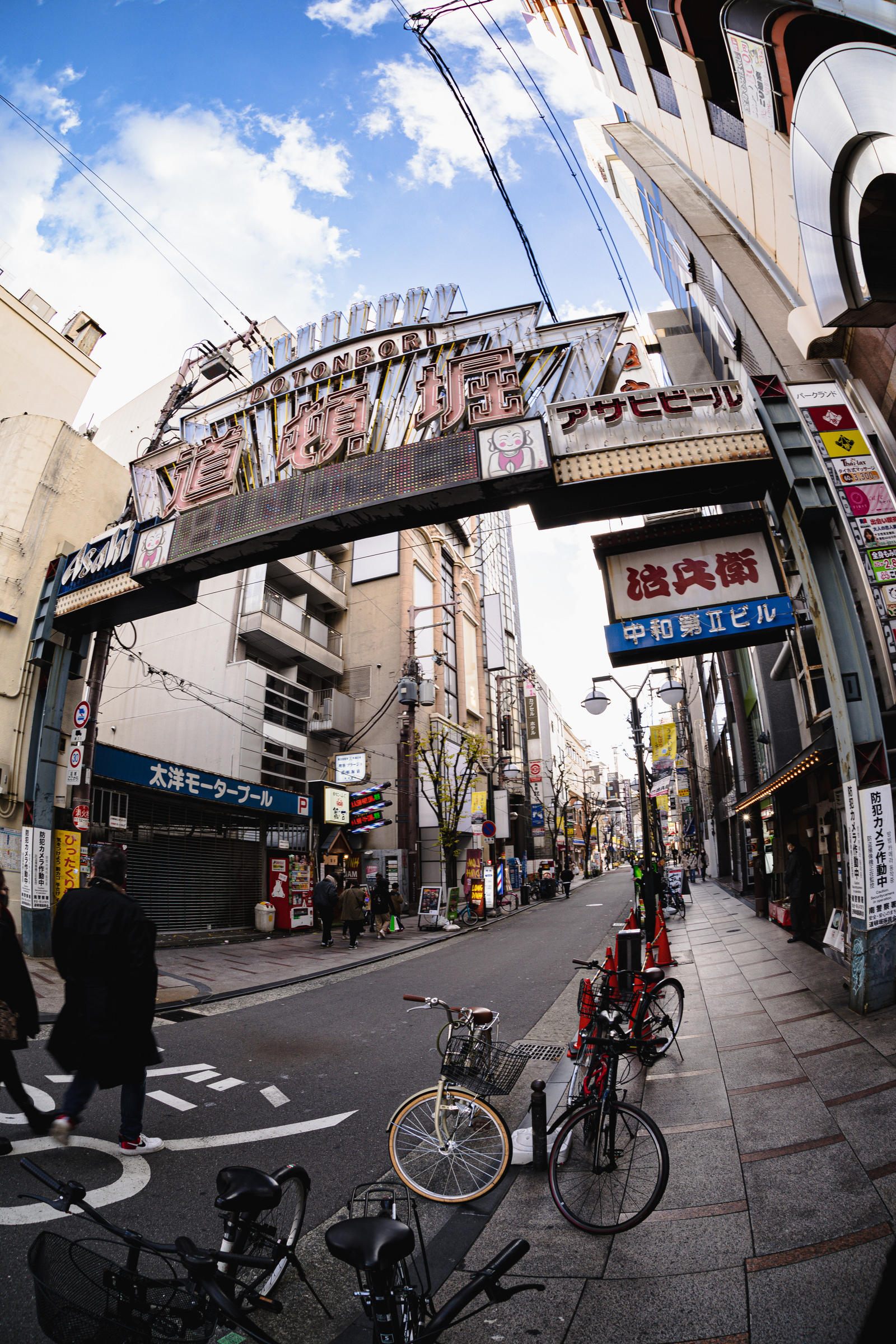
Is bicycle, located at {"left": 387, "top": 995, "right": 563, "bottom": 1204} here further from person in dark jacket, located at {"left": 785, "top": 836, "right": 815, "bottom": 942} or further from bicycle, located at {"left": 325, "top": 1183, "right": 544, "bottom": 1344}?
person in dark jacket, located at {"left": 785, "top": 836, "right": 815, "bottom": 942}

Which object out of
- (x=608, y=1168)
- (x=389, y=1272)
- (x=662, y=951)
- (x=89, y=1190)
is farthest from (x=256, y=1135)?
(x=662, y=951)

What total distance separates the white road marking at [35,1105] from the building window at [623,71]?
20.9m

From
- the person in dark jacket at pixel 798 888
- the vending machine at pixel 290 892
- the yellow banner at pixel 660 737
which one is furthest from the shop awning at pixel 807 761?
the yellow banner at pixel 660 737

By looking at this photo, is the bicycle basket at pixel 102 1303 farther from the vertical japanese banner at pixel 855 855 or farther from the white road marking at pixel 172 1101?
the vertical japanese banner at pixel 855 855

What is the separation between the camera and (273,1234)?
2768 mm

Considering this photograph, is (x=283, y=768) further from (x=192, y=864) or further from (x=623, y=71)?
(x=623, y=71)

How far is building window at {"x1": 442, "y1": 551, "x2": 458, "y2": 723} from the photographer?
130 feet

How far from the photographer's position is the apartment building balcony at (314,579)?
2770 cm

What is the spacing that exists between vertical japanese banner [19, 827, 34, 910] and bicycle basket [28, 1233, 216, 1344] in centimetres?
1266

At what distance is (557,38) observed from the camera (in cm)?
1966

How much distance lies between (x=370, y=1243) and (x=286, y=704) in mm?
26636

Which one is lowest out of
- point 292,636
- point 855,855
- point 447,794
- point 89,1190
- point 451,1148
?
point 89,1190

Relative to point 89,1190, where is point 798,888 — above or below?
above

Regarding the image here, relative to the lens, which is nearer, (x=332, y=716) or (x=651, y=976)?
(x=651, y=976)
